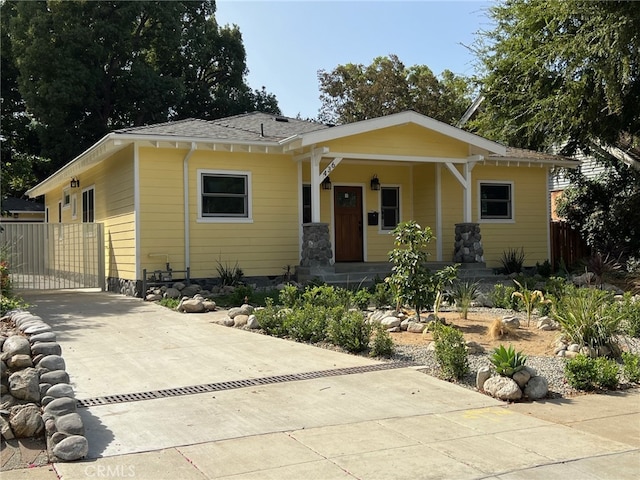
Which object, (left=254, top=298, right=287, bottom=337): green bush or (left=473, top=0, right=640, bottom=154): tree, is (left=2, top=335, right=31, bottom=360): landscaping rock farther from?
(left=473, top=0, right=640, bottom=154): tree

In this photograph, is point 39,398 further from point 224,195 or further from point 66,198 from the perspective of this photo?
point 66,198

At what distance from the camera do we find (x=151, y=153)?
13.4 meters

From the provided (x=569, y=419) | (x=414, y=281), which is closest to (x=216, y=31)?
(x=414, y=281)

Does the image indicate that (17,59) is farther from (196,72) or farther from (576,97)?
(576,97)

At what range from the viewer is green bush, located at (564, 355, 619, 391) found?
6090 mm

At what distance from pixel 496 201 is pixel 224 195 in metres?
7.84

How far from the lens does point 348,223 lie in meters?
16.7

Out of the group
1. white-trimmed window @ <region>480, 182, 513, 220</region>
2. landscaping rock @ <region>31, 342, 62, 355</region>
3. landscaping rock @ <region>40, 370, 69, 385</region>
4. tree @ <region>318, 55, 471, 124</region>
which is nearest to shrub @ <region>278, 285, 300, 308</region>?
landscaping rock @ <region>31, 342, 62, 355</region>

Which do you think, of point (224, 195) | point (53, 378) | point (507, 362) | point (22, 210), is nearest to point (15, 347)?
point (53, 378)

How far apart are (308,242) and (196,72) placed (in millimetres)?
22157

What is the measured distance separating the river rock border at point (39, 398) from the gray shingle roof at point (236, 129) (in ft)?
26.9

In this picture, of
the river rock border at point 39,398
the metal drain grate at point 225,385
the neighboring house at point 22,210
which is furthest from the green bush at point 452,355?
the neighboring house at point 22,210

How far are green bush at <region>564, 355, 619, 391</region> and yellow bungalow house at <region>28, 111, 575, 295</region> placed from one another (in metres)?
8.25

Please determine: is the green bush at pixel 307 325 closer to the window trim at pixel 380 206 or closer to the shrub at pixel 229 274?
the shrub at pixel 229 274
